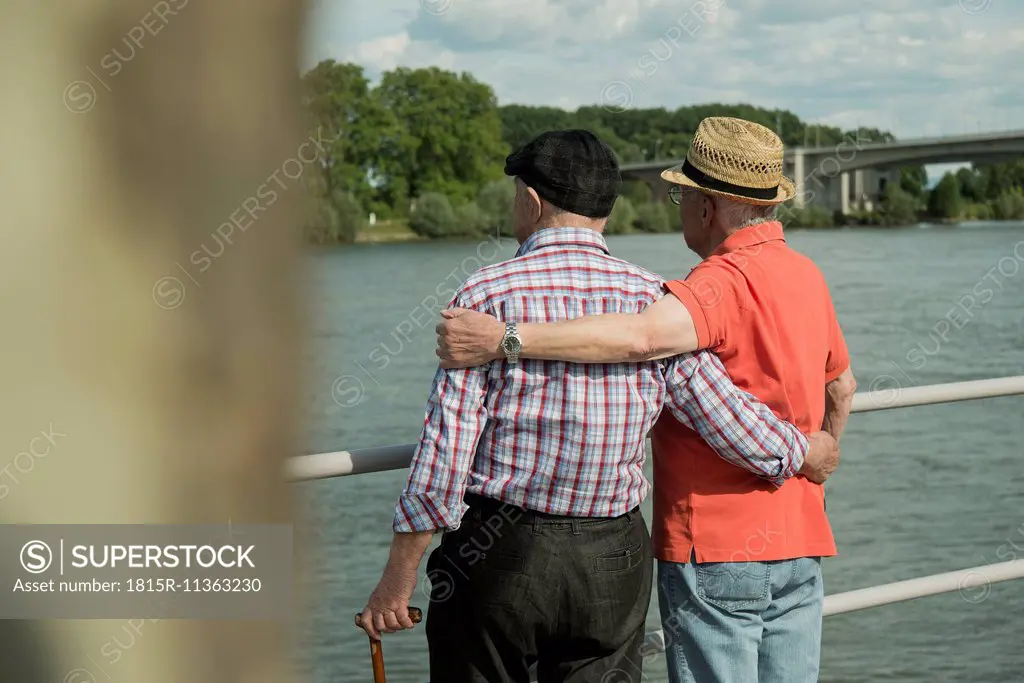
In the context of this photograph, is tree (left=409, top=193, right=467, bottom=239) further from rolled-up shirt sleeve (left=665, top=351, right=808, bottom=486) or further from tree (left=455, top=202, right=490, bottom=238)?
rolled-up shirt sleeve (left=665, top=351, right=808, bottom=486)

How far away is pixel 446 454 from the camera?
1.97m

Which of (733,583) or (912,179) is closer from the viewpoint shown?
(733,583)

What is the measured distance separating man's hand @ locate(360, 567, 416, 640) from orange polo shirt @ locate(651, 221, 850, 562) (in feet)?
1.58

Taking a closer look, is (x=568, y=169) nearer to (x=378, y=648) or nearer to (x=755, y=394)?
(x=755, y=394)

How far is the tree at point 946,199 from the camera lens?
45688 mm

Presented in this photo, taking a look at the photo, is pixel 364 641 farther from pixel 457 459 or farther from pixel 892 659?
pixel 457 459

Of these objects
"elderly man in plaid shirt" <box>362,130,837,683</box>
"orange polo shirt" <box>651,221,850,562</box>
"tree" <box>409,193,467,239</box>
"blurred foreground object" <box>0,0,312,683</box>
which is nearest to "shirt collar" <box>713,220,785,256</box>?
"orange polo shirt" <box>651,221,850,562</box>

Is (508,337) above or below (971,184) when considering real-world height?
Result: above

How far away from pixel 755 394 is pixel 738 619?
41 centimetres

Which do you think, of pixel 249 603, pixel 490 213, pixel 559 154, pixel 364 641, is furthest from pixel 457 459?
pixel 490 213

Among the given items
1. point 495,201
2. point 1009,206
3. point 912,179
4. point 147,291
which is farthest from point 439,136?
point 147,291

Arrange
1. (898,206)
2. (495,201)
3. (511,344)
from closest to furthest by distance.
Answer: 1. (511,344)
2. (495,201)
3. (898,206)

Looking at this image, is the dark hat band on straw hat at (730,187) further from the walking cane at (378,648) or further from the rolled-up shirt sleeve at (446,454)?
the walking cane at (378,648)

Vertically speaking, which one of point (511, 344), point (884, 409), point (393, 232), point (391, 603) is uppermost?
point (511, 344)
